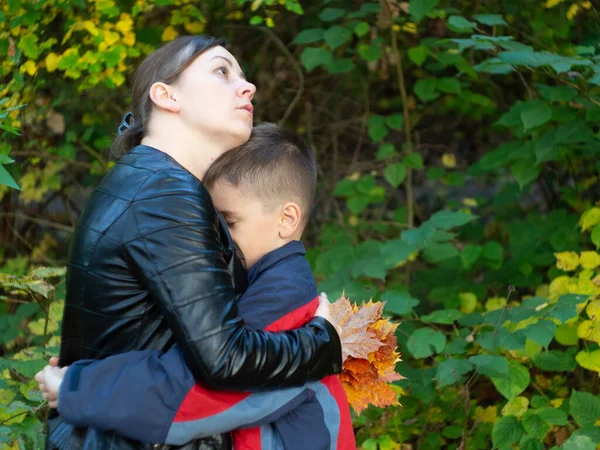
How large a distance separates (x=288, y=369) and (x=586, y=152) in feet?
8.99

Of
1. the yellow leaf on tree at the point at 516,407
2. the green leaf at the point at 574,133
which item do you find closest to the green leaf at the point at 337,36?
the green leaf at the point at 574,133

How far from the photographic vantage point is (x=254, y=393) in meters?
1.77

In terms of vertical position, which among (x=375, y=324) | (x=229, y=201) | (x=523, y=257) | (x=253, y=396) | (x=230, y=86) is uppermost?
(x=230, y=86)

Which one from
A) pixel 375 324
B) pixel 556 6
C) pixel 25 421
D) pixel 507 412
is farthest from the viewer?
pixel 556 6

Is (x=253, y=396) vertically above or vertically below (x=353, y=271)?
above

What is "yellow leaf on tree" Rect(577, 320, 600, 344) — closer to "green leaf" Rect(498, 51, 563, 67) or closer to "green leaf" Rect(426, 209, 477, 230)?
"green leaf" Rect(426, 209, 477, 230)

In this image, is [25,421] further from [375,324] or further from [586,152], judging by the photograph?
[586,152]

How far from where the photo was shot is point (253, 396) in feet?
5.78

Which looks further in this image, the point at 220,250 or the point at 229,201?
the point at 229,201

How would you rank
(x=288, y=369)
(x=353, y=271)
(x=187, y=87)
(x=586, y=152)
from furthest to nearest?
1. (x=586, y=152)
2. (x=353, y=271)
3. (x=187, y=87)
4. (x=288, y=369)

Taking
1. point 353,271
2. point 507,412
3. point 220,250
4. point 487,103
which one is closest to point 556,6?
point 487,103

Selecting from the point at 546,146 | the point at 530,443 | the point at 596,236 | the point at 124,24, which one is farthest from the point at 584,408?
the point at 124,24

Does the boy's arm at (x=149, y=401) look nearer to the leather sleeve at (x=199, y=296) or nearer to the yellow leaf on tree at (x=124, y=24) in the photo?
the leather sleeve at (x=199, y=296)

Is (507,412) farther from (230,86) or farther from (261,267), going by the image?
(230,86)
